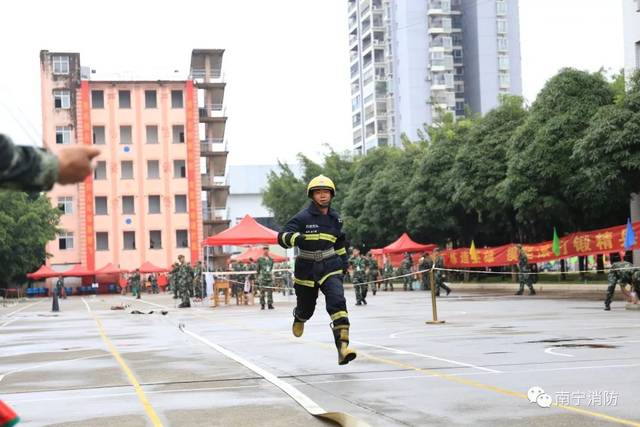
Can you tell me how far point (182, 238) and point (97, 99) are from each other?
13758 millimetres

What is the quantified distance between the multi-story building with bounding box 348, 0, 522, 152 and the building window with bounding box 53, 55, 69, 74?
42660 millimetres

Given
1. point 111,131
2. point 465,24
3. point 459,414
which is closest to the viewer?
point 459,414

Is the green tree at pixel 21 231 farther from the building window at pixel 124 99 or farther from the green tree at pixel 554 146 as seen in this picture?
the green tree at pixel 554 146

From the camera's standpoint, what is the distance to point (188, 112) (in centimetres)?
8706

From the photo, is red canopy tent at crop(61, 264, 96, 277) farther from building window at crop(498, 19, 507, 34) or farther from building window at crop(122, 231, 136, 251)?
building window at crop(498, 19, 507, 34)

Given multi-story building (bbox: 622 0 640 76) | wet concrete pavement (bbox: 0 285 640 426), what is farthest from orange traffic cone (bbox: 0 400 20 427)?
multi-story building (bbox: 622 0 640 76)

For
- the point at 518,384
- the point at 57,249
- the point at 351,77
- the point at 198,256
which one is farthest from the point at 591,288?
the point at 351,77

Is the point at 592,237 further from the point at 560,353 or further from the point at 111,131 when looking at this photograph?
the point at 111,131

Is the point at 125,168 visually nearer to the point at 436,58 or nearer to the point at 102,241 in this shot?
the point at 102,241

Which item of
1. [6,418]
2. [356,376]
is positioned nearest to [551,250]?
[356,376]

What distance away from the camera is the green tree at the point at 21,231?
221 feet

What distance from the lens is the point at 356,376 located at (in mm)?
10367

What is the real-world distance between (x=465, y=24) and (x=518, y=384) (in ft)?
370

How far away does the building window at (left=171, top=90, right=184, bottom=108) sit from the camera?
87375 millimetres
